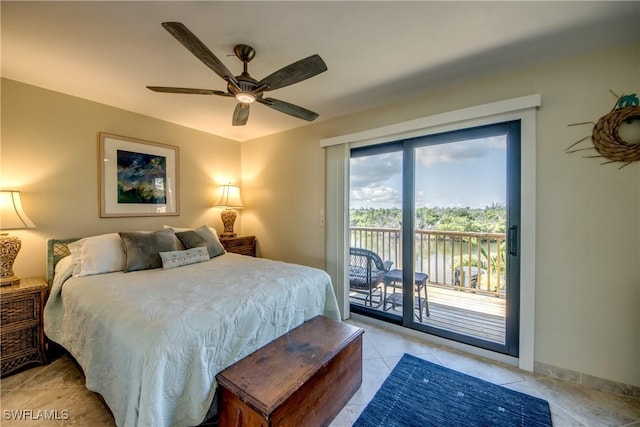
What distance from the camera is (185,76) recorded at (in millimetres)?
2205

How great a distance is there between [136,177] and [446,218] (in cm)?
354

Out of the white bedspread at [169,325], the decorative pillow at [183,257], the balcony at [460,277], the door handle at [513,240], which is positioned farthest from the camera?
the balcony at [460,277]

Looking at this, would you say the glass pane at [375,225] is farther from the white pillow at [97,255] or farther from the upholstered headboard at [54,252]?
the upholstered headboard at [54,252]

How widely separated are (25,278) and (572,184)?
468 centimetres

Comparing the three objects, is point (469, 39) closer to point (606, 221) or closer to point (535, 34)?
point (535, 34)

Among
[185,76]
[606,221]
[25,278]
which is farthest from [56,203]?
[606,221]

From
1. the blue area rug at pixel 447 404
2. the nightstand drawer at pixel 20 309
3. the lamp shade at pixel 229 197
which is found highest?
the lamp shade at pixel 229 197

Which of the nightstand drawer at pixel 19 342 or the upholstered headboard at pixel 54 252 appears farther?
the upholstered headboard at pixel 54 252

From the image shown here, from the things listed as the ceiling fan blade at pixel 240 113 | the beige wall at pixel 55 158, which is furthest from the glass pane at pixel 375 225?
the beige wall at pixel 55 158

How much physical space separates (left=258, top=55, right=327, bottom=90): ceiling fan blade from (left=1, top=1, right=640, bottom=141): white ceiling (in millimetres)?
304

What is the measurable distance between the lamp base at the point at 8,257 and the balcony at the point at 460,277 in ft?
11.3

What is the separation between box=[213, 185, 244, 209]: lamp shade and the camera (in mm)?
3770

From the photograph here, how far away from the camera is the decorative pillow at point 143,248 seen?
2340mm

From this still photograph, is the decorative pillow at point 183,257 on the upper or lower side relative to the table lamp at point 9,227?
lower
